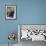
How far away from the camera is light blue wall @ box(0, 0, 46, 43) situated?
4.35 m

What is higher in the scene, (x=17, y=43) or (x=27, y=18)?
(x=27, y=18)

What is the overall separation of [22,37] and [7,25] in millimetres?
617

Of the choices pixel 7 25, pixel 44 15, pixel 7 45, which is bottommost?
pixel 7 45

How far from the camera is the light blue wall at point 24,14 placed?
14.3 ft

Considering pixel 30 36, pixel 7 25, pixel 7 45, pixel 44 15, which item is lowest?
pixel 7 45

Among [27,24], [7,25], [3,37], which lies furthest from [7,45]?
[27,24]

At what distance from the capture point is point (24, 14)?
4379mm

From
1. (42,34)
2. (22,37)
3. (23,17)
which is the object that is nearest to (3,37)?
(22,37)

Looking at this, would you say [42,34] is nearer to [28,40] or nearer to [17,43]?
[28,40]

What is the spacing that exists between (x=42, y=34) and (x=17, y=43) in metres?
0.83

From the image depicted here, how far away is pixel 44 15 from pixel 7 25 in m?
1.23

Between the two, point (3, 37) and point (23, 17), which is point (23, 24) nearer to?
point (23, 17)

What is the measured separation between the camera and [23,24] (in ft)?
14.3

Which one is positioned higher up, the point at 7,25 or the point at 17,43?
the point at 7,25
